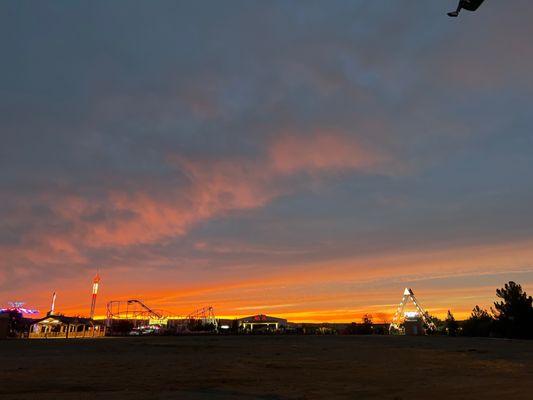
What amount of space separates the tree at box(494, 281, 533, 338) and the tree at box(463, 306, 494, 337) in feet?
11.5

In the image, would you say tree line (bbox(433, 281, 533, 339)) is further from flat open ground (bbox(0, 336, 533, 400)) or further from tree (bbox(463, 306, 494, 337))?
flat open ground (bbox(0, 336, 533, 400))

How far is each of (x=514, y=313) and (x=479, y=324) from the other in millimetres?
11297

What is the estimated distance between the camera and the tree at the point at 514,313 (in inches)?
2103

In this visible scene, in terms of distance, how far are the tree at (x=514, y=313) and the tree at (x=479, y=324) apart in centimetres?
351

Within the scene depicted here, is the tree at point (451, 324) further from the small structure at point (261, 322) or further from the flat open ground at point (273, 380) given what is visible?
the small structure at point (261, 322)

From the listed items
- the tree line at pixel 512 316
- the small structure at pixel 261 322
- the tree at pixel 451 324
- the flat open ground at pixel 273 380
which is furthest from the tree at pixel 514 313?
the small structure at pixel 261 322

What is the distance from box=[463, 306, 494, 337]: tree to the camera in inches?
2456

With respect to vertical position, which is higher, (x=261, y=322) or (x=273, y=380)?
(x=261, y=322)

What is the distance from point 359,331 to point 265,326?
296 feet

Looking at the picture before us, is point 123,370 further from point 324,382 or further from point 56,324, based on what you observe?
point 56,324

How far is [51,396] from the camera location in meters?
10.8

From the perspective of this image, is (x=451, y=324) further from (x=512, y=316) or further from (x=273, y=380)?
(x=273, y=380)

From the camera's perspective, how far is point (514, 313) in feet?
182

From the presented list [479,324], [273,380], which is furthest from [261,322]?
[273,380]
